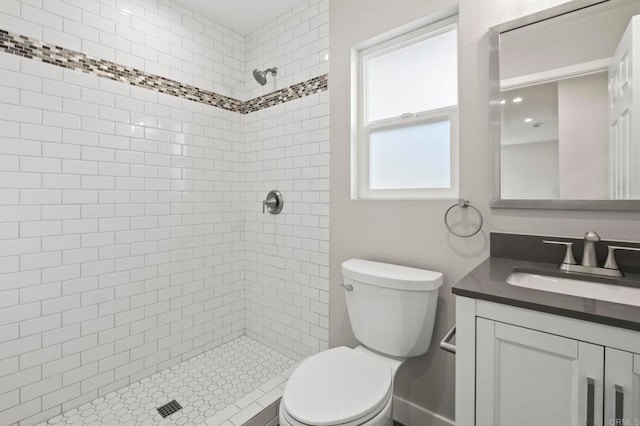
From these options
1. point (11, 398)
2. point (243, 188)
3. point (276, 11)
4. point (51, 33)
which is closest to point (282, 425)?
point (11, 398)

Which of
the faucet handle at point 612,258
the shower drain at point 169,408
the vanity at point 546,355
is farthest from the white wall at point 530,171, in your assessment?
the shower drain at point 169,408

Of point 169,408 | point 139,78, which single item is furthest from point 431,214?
point 139,78

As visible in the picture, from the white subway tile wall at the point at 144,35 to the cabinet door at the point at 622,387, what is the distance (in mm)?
2559

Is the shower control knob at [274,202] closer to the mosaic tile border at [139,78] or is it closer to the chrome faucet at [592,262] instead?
the mosaic tile border at [139,78]

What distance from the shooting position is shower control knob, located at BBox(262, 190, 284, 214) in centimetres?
225

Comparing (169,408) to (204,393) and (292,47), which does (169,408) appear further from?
(292,47)

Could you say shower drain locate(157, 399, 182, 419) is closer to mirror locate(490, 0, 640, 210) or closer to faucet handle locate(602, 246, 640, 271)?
mirror locate(490, 0, 640, 210)

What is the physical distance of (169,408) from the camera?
171 cm

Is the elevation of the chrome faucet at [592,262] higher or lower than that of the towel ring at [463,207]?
lower

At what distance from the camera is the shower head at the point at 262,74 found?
2189mm

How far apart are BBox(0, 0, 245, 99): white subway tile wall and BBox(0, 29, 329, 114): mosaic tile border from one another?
4 centimetres

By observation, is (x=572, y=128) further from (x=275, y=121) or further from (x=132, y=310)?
(x=132, y=310)

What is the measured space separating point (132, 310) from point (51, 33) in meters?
1.63

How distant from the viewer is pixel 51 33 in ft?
5.31
